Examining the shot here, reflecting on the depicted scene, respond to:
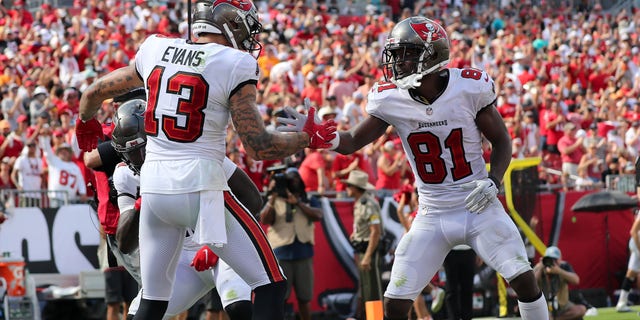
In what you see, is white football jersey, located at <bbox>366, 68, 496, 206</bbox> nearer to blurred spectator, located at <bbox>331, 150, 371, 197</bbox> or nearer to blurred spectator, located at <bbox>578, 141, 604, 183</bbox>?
blurred spectator, located at <bbox>331, 150, 371, 197</bbox>

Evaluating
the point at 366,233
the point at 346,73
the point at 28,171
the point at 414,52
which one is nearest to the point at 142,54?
the point at 414,52

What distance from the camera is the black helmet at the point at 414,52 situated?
21.1 feet

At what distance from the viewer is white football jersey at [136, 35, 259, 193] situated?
208 inches

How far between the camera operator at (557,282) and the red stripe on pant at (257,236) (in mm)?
6135

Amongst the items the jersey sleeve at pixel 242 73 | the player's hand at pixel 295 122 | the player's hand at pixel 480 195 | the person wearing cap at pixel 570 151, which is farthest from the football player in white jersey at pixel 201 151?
the person wearing cap at pixel 570 151

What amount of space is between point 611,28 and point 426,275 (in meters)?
18.7

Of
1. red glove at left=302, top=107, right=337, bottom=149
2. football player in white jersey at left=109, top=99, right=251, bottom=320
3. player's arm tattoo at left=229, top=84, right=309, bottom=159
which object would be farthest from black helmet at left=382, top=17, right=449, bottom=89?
player's arm tattoo at left=229, top=84, right=309, bottom=159

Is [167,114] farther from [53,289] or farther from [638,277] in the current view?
[638,277]

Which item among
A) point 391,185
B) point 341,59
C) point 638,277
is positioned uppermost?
point 341,59

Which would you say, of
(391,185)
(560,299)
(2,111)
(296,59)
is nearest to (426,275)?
(560,299)

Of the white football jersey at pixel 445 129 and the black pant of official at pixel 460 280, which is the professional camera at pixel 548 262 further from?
the white football jersey at pixel 445 129

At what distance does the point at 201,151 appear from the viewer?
5352mm

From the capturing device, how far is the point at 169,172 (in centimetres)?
534

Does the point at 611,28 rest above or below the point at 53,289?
above
